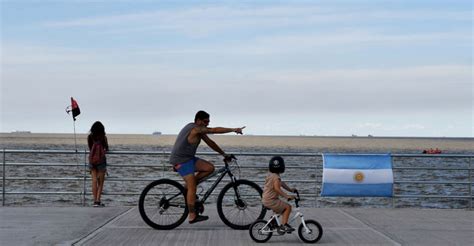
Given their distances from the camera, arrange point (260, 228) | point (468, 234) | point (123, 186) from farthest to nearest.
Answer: point (123, 186) < point (468, 234) < point (260, 228)

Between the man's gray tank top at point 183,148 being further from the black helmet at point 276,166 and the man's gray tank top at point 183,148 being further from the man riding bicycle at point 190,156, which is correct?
the black helmet at point 276,166

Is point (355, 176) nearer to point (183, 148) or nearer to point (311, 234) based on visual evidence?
point (183, 148)

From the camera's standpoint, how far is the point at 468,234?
41.3 feet

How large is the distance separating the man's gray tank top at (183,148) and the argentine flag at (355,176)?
392 cm

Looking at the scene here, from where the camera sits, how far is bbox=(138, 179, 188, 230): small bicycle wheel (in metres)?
12.8

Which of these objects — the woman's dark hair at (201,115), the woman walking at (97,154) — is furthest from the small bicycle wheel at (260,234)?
the woman walking at (97,154)

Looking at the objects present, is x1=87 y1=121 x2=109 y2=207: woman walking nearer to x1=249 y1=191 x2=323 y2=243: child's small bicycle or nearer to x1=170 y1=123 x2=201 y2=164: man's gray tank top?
x1=170 y1=123 x2=201 y2=164: man's gray tank top

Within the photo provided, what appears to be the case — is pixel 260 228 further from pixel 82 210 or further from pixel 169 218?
pixel 82 210

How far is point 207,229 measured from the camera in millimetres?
12805

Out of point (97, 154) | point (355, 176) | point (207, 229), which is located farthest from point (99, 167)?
point (355, 176)

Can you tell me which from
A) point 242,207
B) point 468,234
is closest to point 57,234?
point 242,207

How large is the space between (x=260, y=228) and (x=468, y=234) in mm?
3101

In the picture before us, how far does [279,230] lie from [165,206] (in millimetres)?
2019

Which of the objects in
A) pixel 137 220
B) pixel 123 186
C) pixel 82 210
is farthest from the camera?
pixel 123 186
